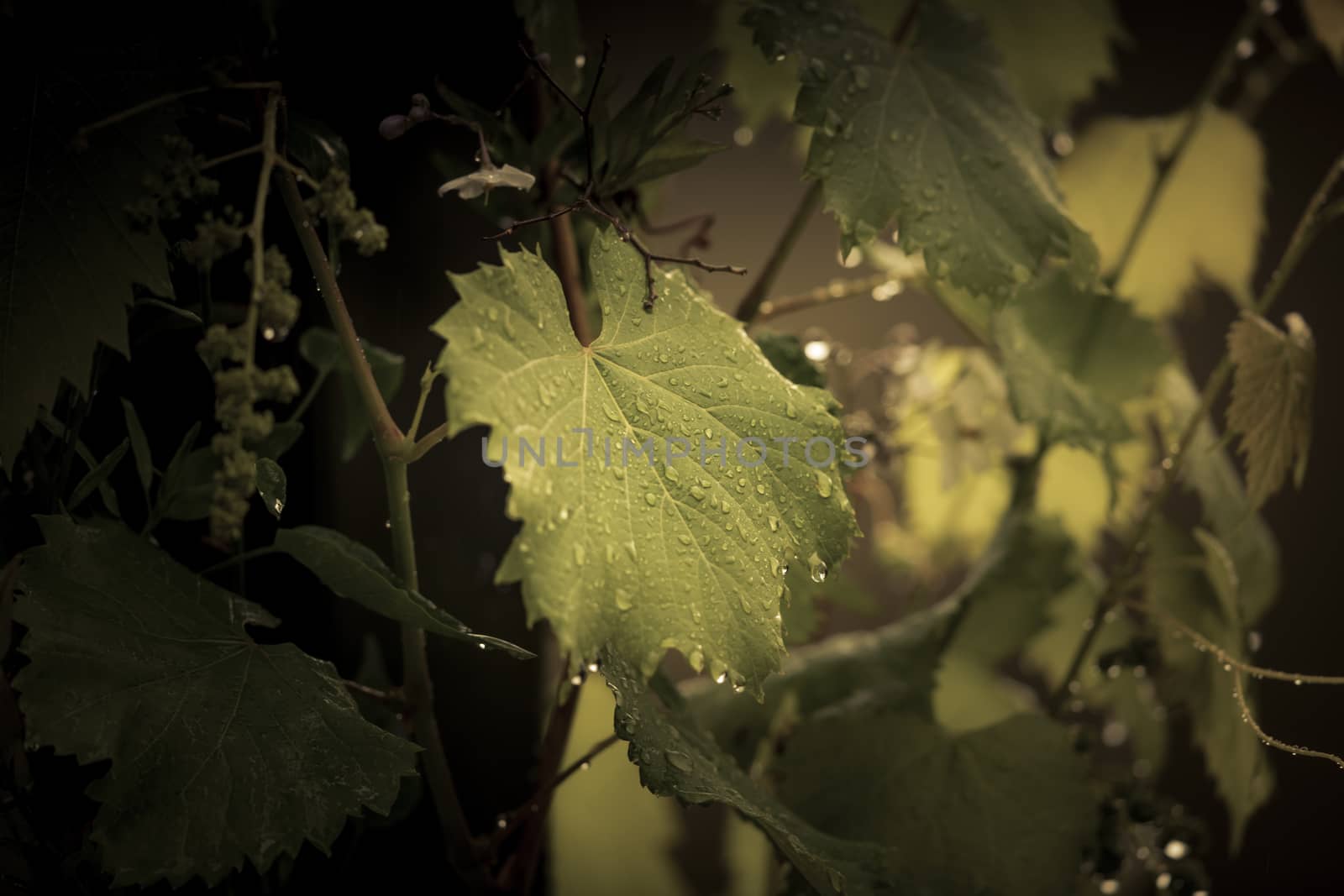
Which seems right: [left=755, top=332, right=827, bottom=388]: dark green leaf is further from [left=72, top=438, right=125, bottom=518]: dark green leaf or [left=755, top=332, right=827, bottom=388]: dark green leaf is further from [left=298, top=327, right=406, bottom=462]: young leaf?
[left=72, top=438, right=125, bottom=518]: dark green leaf

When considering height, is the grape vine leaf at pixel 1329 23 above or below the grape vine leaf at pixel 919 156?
above

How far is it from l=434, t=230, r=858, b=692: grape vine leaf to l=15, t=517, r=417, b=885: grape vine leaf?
154mm

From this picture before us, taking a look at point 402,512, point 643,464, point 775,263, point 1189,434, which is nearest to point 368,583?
point 402,512

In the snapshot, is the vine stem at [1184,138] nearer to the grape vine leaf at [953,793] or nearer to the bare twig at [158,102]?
the grape vine leaf at [953,793]

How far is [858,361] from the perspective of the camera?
3.96 ft

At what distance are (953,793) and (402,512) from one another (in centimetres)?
50

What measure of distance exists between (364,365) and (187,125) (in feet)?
0.52

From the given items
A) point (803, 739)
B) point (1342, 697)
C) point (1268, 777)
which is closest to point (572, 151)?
point (803, 739)

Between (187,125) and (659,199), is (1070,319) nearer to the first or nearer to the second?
(659,199)

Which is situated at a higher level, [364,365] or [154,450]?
[364,365]

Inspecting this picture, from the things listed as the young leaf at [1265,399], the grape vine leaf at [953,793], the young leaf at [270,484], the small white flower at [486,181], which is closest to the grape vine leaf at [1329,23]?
the young leaf at [1265,399]

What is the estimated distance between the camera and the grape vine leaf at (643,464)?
398mm

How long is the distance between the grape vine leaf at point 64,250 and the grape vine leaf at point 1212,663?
2.43ft

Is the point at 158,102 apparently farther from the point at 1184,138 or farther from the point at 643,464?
the point at 1184,138
